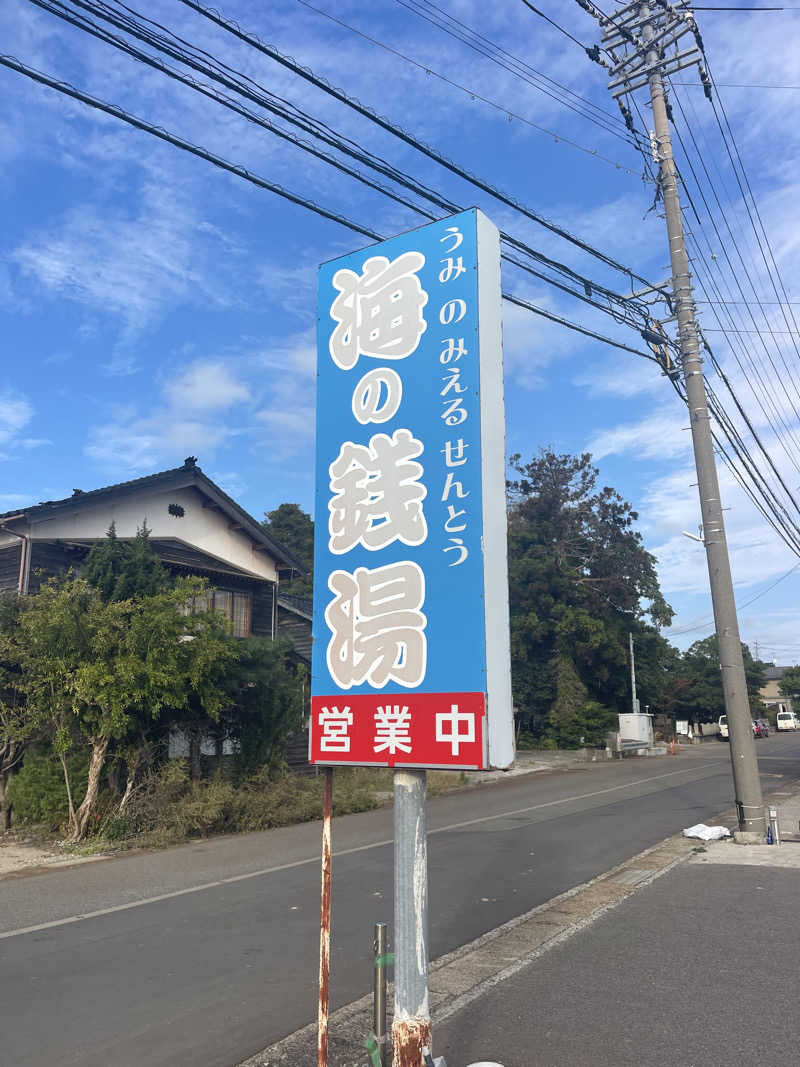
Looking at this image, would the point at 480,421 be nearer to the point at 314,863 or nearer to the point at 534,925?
the point at 534,925

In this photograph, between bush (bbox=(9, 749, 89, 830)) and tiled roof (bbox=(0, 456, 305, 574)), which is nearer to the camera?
bush (bbox=(9, 749, 89, 830))

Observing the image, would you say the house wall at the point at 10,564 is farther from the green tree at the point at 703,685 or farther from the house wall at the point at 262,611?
the green tree at the point at 703,685

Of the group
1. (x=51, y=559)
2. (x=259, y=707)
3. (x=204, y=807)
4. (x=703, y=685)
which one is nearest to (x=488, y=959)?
(x=204, y=807)

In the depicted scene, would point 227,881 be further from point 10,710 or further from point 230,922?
point 10,710

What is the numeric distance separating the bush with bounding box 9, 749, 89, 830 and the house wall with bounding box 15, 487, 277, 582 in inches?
217

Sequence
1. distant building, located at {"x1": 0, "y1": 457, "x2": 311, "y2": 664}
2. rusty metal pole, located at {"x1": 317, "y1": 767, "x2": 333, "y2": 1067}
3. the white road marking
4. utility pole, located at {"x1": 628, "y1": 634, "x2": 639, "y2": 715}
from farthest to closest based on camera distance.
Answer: utility pole, located at {"x1": 628, "y1": 634, "x2": 639, "y2": 715}
distant building, located at {"x1": 0, "y1": 457, "x2": 311, "y2": 664}
the white road marking
rusty metal pole, located at {"x1": 317, "y1": 767, "x2": 333, "y2": 1067}

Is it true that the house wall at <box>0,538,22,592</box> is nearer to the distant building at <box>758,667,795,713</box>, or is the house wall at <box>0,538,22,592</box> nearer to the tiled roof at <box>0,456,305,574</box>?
the tiled roof at <box>0,456,305,574</box>

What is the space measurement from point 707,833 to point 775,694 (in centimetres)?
10721

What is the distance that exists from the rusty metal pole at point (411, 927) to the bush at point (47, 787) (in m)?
11.8

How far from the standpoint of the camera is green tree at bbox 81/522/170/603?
48.3 ft

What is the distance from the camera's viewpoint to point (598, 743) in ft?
126

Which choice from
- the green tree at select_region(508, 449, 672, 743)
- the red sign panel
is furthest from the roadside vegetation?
the green tree at select_region(508, 449, 672, 743)

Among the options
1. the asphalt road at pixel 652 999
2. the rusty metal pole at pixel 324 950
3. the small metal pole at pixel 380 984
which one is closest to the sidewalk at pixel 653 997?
the asphalt road at pixel 652 999

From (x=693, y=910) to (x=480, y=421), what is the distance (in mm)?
6232
